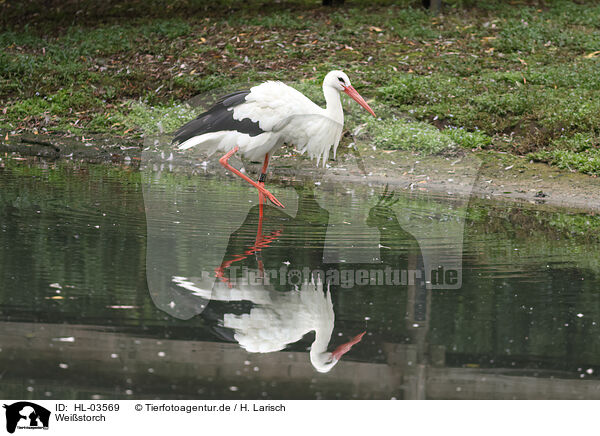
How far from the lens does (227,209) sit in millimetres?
8125

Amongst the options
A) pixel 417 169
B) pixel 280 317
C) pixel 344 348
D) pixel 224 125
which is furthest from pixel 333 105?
pixel 344 348

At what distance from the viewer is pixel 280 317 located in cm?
477

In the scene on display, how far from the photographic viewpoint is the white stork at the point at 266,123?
850 centimetres

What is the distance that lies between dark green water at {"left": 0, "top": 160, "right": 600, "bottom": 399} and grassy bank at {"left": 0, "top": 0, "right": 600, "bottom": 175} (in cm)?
342

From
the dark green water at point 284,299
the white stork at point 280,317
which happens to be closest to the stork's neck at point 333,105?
the dark green water at point 284,299

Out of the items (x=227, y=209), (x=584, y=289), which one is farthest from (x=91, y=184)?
(x=584, y=289)

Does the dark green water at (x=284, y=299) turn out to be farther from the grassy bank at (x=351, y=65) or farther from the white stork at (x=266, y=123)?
the grassy bank at (x=351, y=65)

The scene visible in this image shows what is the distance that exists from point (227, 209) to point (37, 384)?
4572 millimetres

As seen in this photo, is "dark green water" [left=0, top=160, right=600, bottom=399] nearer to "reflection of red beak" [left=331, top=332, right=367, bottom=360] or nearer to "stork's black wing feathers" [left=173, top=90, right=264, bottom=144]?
"reflection of red beak" [left=331, top=332, right=367, bottom=360]

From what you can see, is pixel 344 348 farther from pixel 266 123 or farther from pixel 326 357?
pixel 266 123

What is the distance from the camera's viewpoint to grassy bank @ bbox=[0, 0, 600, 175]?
11781 mm

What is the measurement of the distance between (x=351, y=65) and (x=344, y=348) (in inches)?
420

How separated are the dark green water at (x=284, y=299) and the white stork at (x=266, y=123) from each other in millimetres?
629

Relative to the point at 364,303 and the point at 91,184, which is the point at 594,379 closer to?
the point at 364,303
